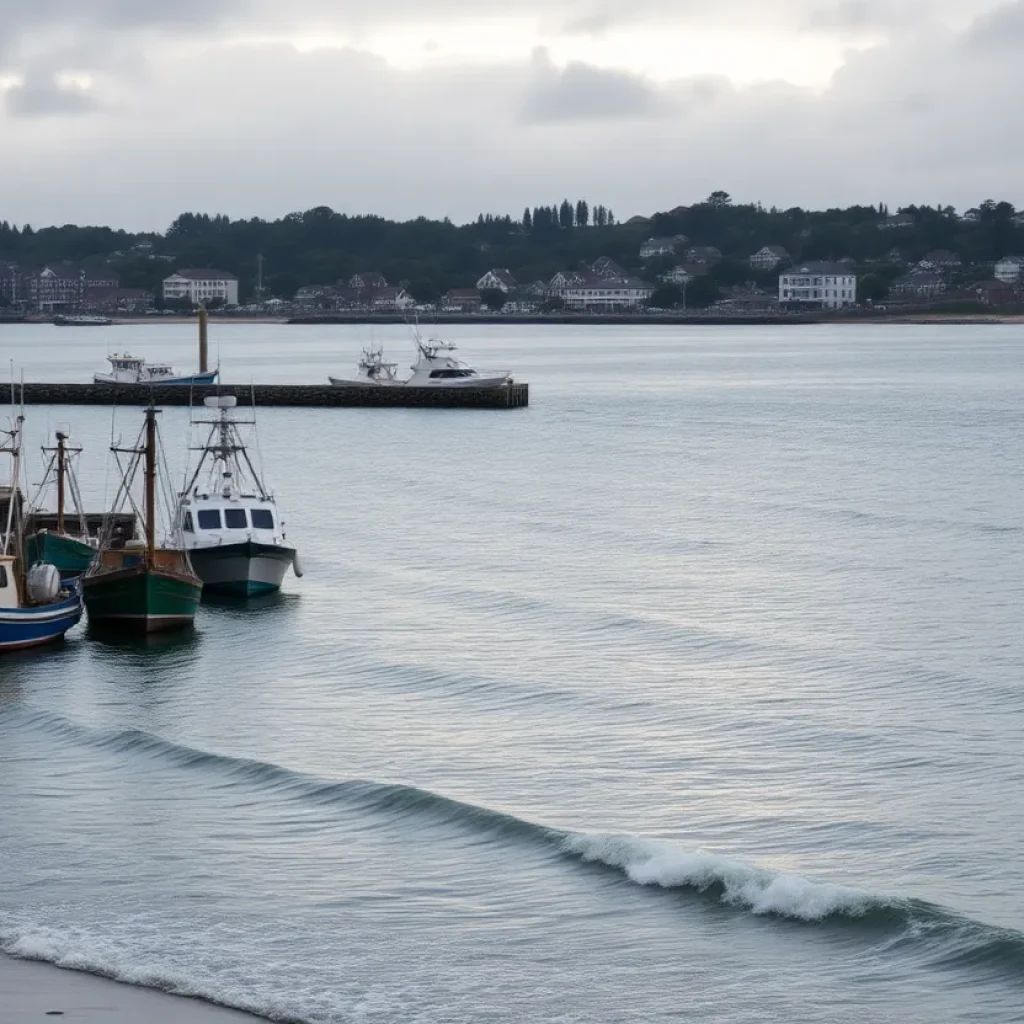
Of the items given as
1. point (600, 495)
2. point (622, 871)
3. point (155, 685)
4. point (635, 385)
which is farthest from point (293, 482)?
point (635, 385)

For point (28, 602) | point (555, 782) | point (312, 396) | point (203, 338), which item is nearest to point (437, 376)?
point (312, 396)

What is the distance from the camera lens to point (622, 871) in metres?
20.4

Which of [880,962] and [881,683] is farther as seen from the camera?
[881,683]

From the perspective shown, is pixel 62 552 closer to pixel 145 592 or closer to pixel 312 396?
pixel 145 592

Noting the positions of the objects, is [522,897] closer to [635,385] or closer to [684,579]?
[684,579]

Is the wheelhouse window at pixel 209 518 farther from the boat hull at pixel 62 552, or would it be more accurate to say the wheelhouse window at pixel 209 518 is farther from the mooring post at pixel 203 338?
the mooring post at pixel 203 338

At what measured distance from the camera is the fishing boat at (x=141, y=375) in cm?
11400

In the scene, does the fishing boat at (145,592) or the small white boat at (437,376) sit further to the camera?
the small white boat at (437,376)

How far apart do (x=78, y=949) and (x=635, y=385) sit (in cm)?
12289

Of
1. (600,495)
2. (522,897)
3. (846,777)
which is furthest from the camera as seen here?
(600,495)

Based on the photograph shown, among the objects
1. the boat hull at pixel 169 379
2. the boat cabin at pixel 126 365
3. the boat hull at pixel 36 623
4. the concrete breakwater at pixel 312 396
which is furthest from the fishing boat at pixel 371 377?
the boat hull at pixel 36 623

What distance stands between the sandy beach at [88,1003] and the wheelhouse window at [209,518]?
2347cm

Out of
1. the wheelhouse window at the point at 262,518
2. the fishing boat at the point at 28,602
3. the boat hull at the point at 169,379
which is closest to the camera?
the fishing boat at the point at 28,602

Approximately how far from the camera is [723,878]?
19.8 m
